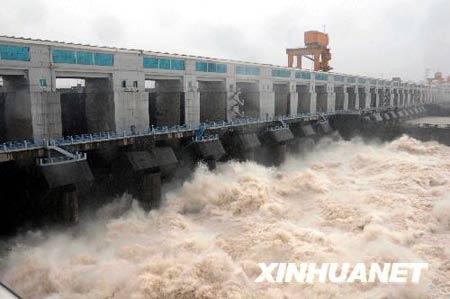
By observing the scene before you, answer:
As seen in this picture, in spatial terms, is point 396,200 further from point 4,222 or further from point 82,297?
point 4,222

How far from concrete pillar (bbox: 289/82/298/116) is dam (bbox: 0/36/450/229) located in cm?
118

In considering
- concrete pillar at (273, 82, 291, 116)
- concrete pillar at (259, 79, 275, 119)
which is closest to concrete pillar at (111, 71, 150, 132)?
concrete pillar at (259, 79, 275, 119)

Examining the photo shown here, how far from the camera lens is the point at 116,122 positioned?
66.3 feet

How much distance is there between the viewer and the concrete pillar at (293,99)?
36.7 metres

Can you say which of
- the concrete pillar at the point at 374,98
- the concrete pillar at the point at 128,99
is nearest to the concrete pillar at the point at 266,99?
the concrete pillar at the point at 128,99

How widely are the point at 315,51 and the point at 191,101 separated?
A: 2734 centimetres

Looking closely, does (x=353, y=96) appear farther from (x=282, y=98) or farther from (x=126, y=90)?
(x=126, y=90)

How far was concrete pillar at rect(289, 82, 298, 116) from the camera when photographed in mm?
36656

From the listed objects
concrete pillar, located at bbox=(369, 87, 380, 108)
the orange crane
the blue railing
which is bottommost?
the blue railing

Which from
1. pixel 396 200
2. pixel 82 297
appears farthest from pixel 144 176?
pixel 396 200

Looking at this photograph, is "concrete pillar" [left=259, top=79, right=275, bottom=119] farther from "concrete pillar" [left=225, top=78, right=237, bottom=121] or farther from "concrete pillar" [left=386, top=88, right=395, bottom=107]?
"concrete pillar" [left=386, top=88, right=395, bottom=107]

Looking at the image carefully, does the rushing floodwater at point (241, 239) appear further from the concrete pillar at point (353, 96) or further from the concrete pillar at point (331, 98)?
the concrete pillar at point (353, 96)

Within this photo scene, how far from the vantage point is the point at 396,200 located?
22.3 meters

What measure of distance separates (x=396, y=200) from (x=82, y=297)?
17.1 metres
